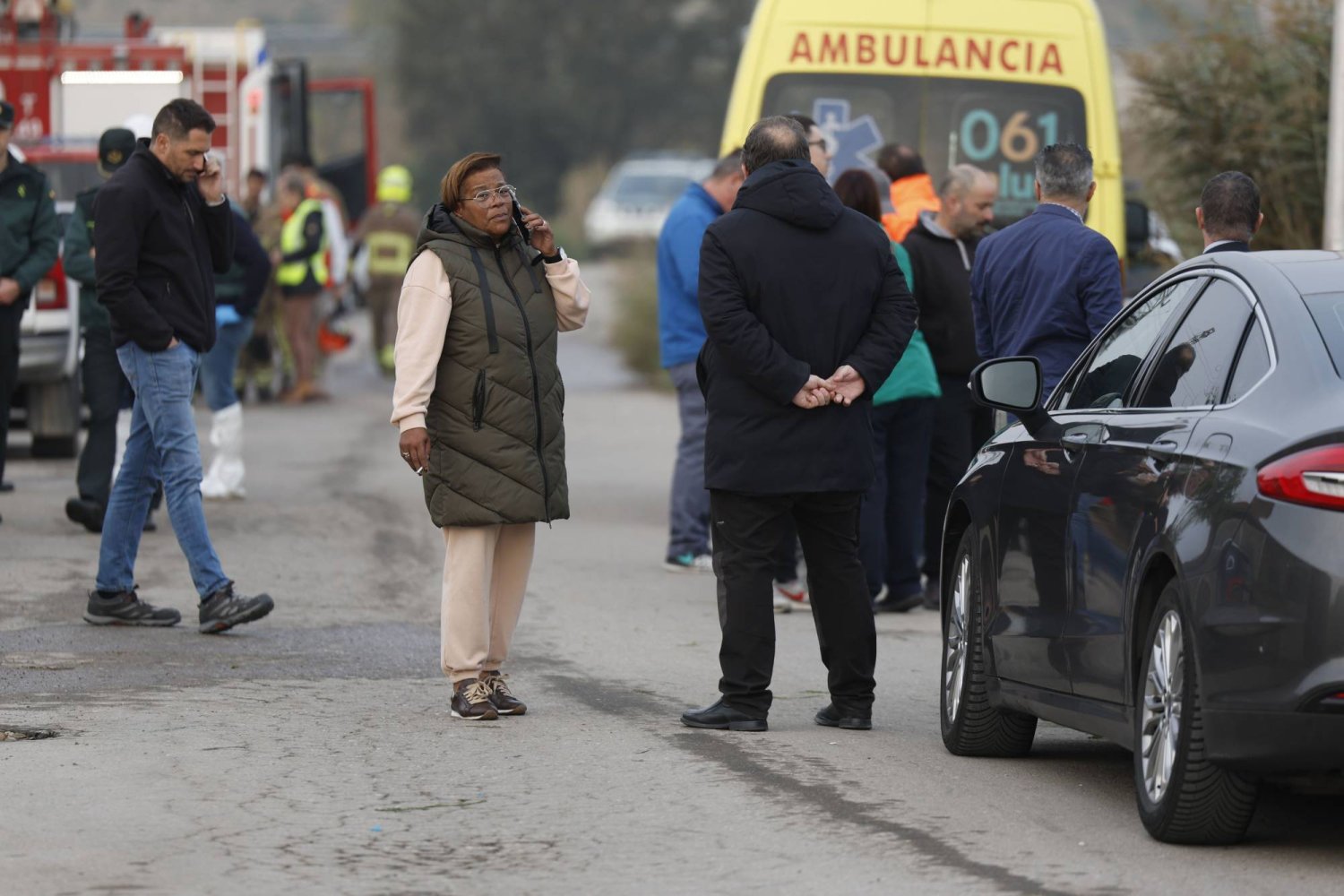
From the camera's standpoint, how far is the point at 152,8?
104000mm

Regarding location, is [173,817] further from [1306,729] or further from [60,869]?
[1306,729]

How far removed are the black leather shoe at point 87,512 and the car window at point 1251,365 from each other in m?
7.72

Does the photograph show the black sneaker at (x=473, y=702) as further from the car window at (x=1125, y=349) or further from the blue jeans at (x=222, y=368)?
the blue jeans at (x=222, y=368)

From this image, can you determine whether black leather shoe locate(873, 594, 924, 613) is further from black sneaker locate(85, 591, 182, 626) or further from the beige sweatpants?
the beige sweatpants

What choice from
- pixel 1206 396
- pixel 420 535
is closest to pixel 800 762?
pixel 1206 396

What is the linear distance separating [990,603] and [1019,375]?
730 mm

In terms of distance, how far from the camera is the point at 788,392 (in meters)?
7.39

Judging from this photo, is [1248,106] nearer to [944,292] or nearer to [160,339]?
[944,292]

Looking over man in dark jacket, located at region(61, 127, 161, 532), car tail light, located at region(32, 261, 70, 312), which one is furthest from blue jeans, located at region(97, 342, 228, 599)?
car tail light, located at region(32, 261, 70, 312)

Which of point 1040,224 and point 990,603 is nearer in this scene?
point 990,603

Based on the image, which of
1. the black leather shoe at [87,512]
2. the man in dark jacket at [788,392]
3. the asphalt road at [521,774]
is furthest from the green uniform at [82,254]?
the man in dark jacket at [788,392]

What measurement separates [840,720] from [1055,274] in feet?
6.73

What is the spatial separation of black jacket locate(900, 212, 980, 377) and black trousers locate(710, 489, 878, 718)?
122 inches

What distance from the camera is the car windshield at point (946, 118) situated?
497 inches
